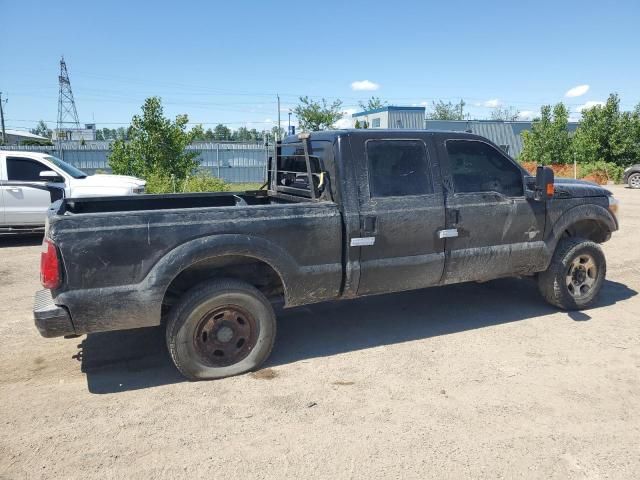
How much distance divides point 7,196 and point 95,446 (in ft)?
27.1

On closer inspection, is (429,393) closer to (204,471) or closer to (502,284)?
(204,471)

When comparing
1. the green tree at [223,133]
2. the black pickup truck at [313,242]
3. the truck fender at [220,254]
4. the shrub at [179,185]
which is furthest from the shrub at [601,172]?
the green tree at [223,133]

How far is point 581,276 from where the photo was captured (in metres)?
5.56

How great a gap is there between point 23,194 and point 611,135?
2824cm

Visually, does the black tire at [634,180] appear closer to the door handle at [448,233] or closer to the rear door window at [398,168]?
the door handle at [448,233]

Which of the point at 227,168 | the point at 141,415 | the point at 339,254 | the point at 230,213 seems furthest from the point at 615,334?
the point at 227,168

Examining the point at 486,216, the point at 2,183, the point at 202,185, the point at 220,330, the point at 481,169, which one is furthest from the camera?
the point at 202,185

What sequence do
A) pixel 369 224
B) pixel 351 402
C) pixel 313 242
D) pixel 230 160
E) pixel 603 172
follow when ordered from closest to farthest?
pixel 351 402
pixel 313 242
pixel 369 224
pixel 603 172
pixel 230 160

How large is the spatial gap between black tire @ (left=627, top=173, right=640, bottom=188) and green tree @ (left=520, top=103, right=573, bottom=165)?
7981mm

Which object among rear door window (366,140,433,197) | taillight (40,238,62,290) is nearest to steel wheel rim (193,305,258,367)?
taillight (40,238,62,290)

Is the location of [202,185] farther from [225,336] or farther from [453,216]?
[225,336]

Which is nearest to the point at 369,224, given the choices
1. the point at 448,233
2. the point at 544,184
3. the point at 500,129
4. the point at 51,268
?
the point at 448,233

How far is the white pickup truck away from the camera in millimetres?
9570

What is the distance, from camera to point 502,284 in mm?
6723
